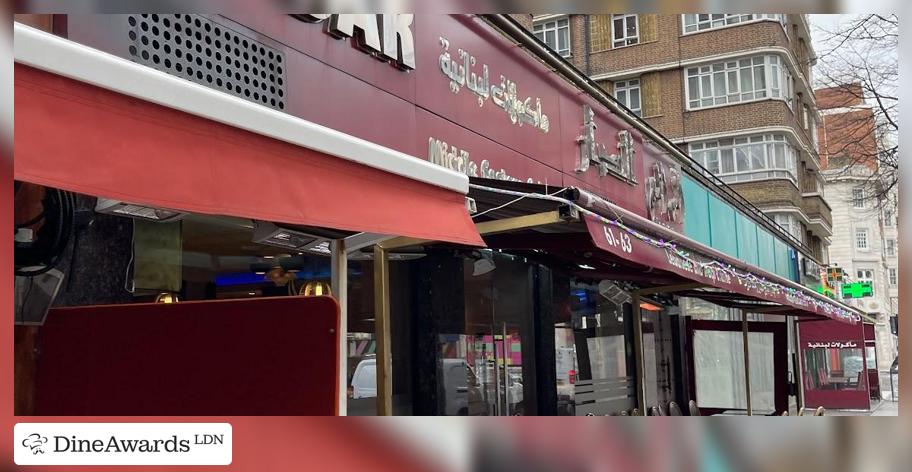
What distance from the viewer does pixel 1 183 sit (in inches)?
91.7

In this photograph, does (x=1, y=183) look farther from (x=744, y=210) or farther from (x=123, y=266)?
(x=744, y=210)

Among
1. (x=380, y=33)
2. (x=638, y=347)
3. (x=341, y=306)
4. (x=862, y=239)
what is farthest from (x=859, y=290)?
(x=341, y=306)

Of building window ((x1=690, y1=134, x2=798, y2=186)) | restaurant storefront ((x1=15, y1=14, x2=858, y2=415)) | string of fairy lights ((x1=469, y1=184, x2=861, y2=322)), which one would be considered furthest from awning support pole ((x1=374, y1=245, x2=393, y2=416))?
building window ((x1=690, y1=134, x2=798, y2=186))

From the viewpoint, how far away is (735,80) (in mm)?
29766

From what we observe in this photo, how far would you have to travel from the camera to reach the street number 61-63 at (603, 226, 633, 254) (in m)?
5.48

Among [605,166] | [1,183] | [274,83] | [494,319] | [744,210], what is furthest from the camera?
[744,210]

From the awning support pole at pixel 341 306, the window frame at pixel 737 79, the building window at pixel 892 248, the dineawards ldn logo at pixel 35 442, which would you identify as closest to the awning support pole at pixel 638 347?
the building window at pixel 892 248

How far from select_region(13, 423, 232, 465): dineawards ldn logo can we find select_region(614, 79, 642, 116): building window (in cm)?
2753

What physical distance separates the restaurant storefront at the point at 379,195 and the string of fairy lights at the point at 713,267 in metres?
0.04

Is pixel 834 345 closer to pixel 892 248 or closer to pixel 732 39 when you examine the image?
pixel 732 39

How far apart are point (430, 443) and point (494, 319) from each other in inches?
275

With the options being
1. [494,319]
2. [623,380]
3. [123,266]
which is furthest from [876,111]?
[123,266]

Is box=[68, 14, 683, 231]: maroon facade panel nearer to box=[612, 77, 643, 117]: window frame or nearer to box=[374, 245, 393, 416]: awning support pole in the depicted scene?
box=[374, 245, 393, 416]: awning support pole

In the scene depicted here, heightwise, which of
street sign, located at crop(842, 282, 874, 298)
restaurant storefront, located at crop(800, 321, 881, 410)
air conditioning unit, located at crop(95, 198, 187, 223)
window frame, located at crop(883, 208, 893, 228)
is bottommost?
restaurant storefront, located at crop(800, 321, 881, 410)
